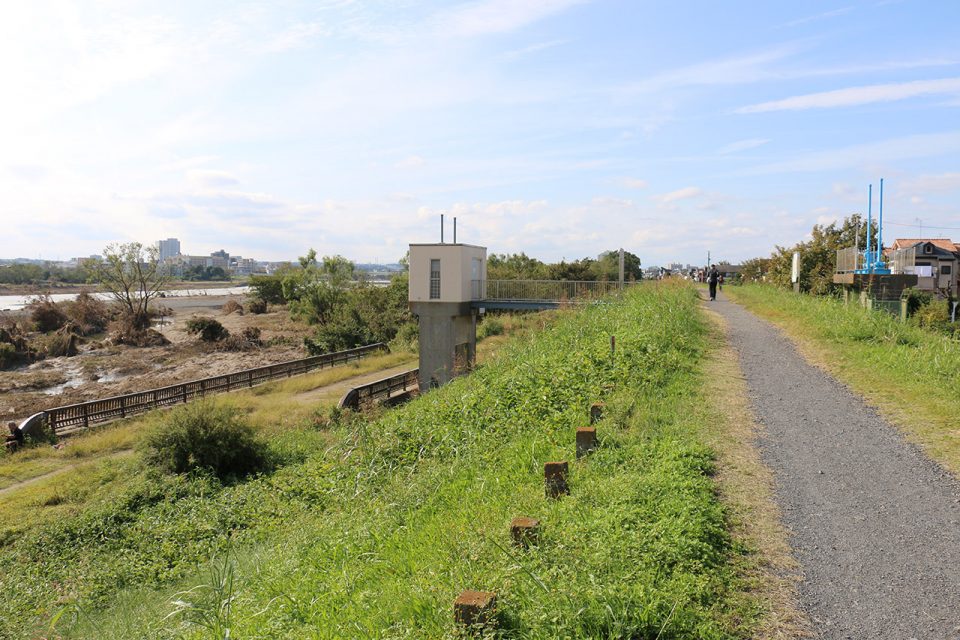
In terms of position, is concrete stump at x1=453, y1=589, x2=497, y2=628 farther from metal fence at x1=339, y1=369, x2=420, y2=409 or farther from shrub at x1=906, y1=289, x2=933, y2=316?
shrub at x1=906, y1=289, x2=933, y2=316

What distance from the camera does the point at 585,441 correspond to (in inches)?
275

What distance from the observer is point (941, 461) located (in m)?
6.70

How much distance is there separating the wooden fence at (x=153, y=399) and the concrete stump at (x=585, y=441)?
61.9 feet

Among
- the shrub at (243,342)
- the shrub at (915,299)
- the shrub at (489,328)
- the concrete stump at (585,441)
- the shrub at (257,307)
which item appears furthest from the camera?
the shrub at (257,307)

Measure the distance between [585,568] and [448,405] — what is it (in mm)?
7112

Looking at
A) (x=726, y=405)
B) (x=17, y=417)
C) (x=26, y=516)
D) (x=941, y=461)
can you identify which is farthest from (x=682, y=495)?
(x=17, y=417)

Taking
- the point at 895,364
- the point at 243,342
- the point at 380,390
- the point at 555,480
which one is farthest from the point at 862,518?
the point at 243,342

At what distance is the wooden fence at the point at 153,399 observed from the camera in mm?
20656

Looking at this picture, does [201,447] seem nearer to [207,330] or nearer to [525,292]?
[525,292]

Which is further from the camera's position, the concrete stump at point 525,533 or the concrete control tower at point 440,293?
the concrete control tower at point 440,293

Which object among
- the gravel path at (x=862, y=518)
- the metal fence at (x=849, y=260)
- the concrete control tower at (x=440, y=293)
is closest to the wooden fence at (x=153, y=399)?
the concrete control tower at (x=440, y=293)

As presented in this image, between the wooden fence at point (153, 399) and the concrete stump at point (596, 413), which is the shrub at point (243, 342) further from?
the concrete stump at point (596, 413)

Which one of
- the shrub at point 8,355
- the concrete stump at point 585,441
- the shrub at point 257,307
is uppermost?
the concrete stump at point 585,441

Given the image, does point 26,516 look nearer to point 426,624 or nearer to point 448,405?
point 448,405
